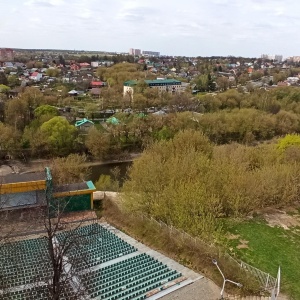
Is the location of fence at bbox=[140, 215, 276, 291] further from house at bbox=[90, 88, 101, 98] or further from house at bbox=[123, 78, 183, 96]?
house at bbox=[90, 88, 101, 98]

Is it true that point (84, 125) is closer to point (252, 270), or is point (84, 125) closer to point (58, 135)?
point (58, 135)

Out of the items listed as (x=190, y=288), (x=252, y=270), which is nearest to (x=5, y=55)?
(x=190, y=288)

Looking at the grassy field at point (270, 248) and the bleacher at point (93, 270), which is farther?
the grassy field at point (270, 248)

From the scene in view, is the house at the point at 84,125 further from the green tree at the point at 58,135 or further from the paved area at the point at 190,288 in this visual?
the paved area at the point at 190,288

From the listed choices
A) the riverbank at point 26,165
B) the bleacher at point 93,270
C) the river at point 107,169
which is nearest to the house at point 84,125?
the riverbank at point 26,165

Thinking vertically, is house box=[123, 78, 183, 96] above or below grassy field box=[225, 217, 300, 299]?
above

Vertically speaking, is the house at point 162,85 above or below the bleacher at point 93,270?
above

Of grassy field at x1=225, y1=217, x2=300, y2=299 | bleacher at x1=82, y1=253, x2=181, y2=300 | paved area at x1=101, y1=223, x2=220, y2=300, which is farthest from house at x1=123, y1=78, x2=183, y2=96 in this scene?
paved area at x1=101, y1=223, x2=220, y2=300
